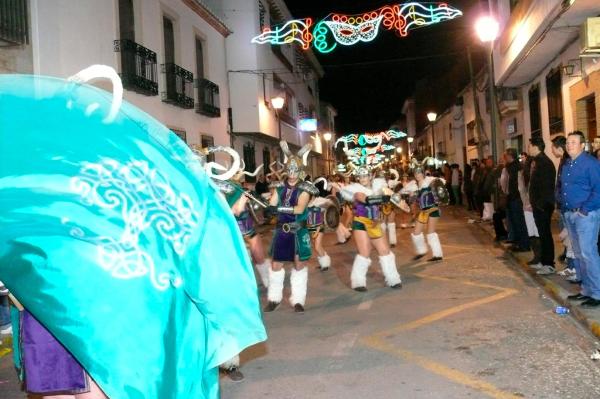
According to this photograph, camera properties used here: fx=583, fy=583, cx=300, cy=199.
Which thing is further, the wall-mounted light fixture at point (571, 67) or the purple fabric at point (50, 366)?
the wall-mounted light fixture at point (571, 67)

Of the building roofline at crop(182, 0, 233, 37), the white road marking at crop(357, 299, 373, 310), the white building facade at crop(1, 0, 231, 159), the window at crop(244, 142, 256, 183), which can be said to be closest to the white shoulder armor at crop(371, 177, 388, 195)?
the white road marking at crop(357, 299, 373, 310)

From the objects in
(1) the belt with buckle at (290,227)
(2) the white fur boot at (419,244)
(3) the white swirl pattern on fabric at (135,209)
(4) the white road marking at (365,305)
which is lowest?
(4) the white road marking at (365,305)

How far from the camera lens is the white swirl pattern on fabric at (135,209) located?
205 centimetres

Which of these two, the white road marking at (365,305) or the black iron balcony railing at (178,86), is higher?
the black iron balcony railing at (178,86)

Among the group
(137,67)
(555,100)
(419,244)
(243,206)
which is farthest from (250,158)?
(243,206)

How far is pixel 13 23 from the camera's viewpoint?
10.2 m

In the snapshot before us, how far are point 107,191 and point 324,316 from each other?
537cm

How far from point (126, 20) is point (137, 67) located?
132cm

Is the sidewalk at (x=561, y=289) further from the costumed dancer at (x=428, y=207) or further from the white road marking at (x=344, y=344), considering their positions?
the white road marking at (x=344, y=344)

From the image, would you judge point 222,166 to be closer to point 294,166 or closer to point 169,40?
point 294,166

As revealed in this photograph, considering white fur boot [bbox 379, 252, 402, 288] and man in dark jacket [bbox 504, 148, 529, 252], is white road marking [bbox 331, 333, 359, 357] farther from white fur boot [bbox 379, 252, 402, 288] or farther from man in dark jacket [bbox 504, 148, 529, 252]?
man in dark jacket [bbox 504, 148, 529, 252]

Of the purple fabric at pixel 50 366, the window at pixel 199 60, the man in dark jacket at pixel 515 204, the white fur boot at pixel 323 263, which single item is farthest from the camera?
the window at pixel 199 60

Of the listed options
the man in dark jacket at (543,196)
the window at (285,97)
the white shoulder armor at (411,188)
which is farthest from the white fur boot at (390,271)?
the window at (285,97)

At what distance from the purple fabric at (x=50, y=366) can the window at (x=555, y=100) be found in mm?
14592
